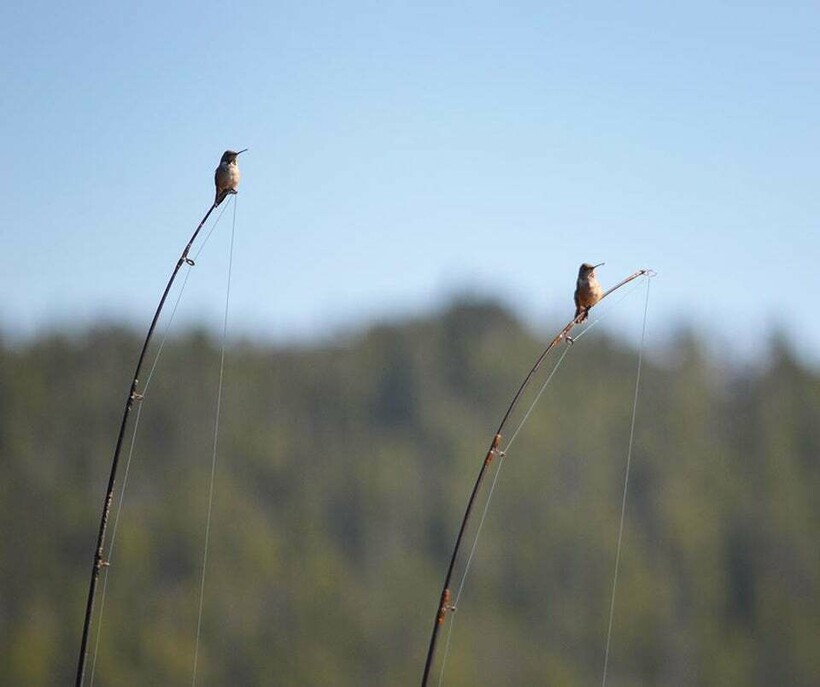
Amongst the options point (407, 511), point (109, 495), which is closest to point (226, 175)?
point (109, 495)

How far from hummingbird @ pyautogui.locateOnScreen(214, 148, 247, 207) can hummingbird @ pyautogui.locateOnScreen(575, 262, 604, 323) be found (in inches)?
41.5

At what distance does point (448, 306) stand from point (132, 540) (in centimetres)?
1187

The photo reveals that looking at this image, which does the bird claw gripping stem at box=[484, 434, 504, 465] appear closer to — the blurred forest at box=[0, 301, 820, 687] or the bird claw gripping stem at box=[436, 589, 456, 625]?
the bird claw gripping stem at box=[436, 589, 456, 625]

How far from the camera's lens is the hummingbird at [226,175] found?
13.3 ft

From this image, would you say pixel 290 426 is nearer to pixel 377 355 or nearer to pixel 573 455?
pixel 377 355

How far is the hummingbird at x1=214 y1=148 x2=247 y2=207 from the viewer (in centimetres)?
407

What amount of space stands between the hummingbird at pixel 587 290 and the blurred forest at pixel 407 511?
25941 mm

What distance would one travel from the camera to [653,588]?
33.9m

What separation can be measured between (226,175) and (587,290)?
1.11m

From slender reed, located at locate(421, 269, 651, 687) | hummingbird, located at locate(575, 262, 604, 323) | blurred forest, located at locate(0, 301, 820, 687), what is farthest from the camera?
blurred forest, located at locate(0, 301, 820, 687)

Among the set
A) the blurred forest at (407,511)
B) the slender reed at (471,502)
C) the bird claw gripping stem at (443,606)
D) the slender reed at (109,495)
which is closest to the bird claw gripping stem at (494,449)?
the slender reed at (471,502)

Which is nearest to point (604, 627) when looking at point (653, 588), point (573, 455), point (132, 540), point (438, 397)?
point (653, 588)

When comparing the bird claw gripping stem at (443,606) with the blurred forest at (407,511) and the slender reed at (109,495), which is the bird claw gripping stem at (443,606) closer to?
the slender reed at (109,495)

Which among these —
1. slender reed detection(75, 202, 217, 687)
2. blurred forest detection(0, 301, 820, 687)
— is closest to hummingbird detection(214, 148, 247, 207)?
slender reed detection(75, 202, 217, 687)
